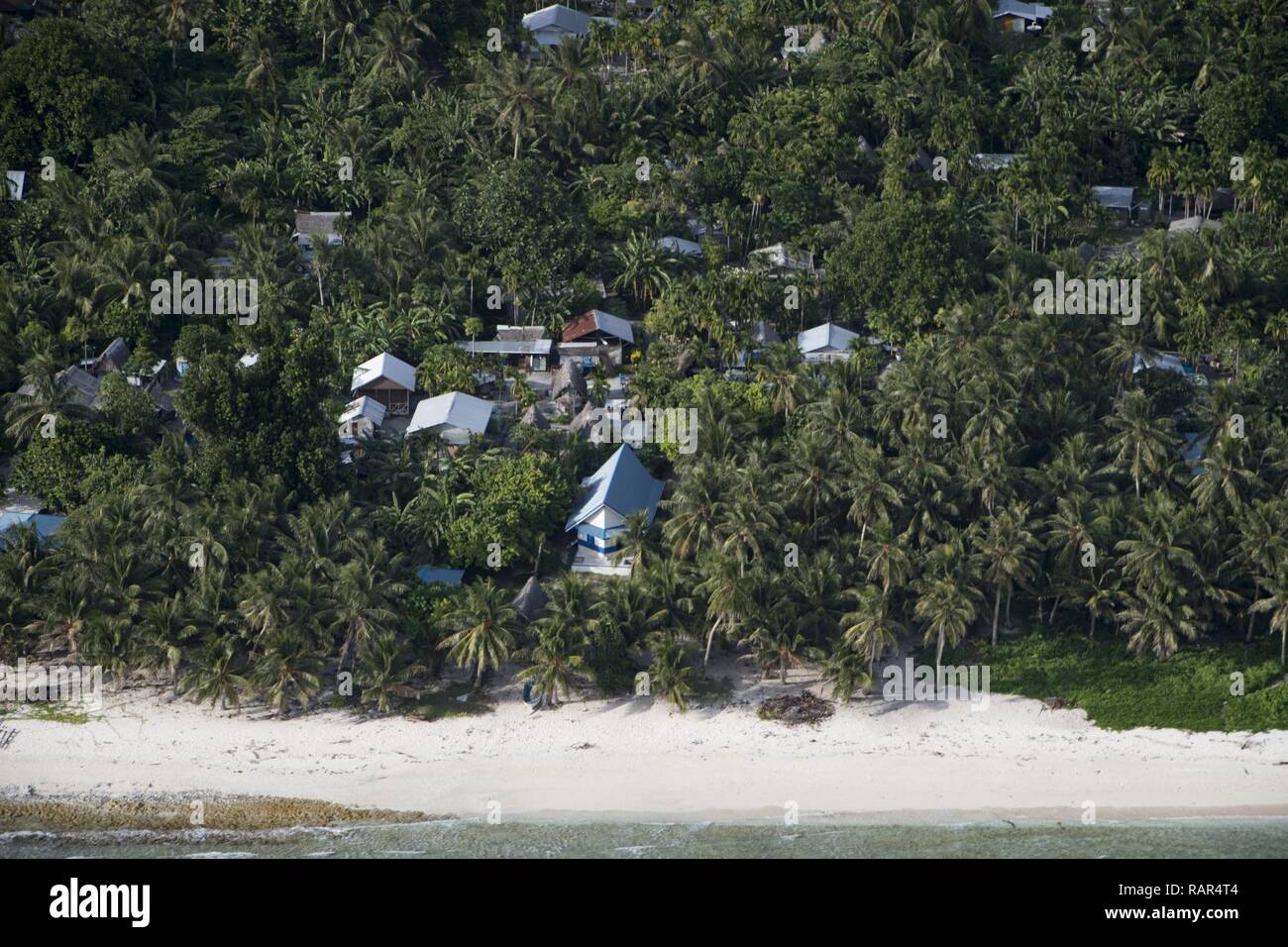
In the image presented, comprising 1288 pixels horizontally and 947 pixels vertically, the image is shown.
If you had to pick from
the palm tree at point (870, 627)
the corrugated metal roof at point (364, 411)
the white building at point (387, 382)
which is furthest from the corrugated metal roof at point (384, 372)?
the palm tree at point (870, 627)

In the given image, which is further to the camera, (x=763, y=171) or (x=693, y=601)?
(x=763, y=171)

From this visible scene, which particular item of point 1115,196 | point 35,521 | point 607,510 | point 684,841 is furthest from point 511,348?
point 684,841

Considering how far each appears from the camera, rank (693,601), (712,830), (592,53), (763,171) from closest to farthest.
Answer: (712,830), (693,601), (763,171), (592,53)

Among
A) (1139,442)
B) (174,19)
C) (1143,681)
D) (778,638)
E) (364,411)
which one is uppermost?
(174,19)

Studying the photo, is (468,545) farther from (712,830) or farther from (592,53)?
(592,53)

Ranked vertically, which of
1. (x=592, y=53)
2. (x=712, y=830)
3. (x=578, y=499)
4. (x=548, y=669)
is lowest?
(x=712, y=830)

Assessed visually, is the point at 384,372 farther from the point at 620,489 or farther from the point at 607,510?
the point at 607,510

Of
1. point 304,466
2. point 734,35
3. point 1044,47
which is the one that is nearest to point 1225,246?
point 1044,47
